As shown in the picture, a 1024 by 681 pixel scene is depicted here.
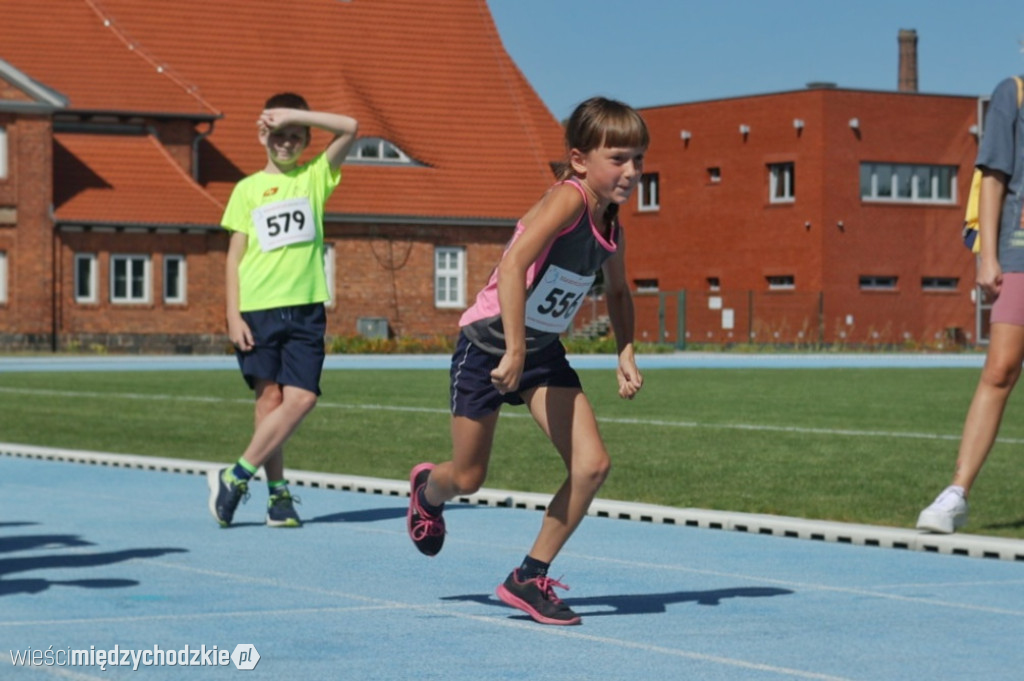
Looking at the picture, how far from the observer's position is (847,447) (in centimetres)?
1650

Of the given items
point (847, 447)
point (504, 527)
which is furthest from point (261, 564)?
point (847, 447)

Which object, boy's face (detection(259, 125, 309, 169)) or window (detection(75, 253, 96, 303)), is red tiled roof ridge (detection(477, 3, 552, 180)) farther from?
boy's face (detection(259, 125, 309, 169))

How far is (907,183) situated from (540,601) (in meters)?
62.9

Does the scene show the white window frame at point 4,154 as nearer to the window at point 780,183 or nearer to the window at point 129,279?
the window at point 129,279

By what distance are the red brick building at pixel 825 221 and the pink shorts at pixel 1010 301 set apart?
181 feet

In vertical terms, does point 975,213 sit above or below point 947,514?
above

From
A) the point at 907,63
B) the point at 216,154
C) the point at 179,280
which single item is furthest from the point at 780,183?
the point at 179,280

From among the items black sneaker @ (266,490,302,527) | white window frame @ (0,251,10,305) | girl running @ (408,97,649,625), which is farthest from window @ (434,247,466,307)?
girl running @ (408,97,649,625)

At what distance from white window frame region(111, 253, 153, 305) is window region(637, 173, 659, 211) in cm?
2482

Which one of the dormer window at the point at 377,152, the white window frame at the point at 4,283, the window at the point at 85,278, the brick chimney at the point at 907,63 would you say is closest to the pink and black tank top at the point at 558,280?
the white window frame at the point at 4,283

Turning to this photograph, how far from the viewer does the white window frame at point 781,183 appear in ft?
222

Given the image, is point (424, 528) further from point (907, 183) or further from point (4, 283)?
point (907, 183)

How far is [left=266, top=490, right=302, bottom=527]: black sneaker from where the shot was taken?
1060cm

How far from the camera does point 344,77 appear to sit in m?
58.6
